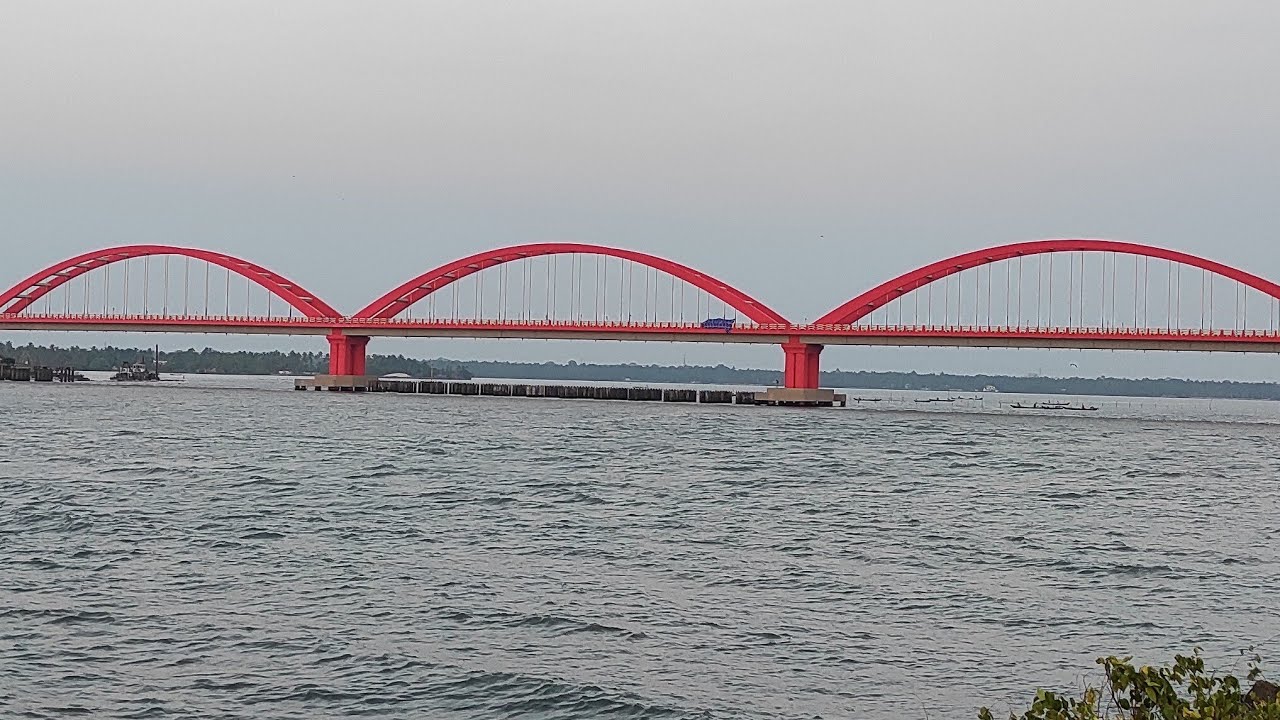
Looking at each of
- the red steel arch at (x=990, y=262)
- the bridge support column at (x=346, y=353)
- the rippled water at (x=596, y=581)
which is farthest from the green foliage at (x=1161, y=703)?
the bridge support column at (x=346, y=353)

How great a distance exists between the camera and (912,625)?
17.3 metres

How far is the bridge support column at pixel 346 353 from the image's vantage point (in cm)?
10612

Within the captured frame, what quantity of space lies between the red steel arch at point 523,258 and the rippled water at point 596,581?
50935 mm

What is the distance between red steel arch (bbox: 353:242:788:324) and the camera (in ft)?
307

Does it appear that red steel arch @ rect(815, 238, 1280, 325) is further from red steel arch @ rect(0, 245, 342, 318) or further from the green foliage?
the green foliage

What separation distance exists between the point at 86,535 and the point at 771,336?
2737 inches

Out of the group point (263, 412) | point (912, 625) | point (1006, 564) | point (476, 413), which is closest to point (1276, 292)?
point (476, 413)

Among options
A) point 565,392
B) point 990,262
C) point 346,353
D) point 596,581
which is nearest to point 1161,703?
point 596,581

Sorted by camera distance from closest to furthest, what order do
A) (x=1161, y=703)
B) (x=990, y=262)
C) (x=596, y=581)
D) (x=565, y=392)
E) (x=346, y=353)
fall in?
(x=1161, y=703), (x=596, y=581), (x=990, y=262), (x=346, y=353), (x=565, y=392)

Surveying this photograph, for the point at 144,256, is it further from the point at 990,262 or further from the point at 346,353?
the point at 990,262

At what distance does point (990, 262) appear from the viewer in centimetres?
8700

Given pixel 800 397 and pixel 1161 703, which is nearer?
pixel 1161 703

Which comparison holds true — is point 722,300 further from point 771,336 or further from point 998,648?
point 998,648

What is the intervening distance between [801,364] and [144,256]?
57.2m
